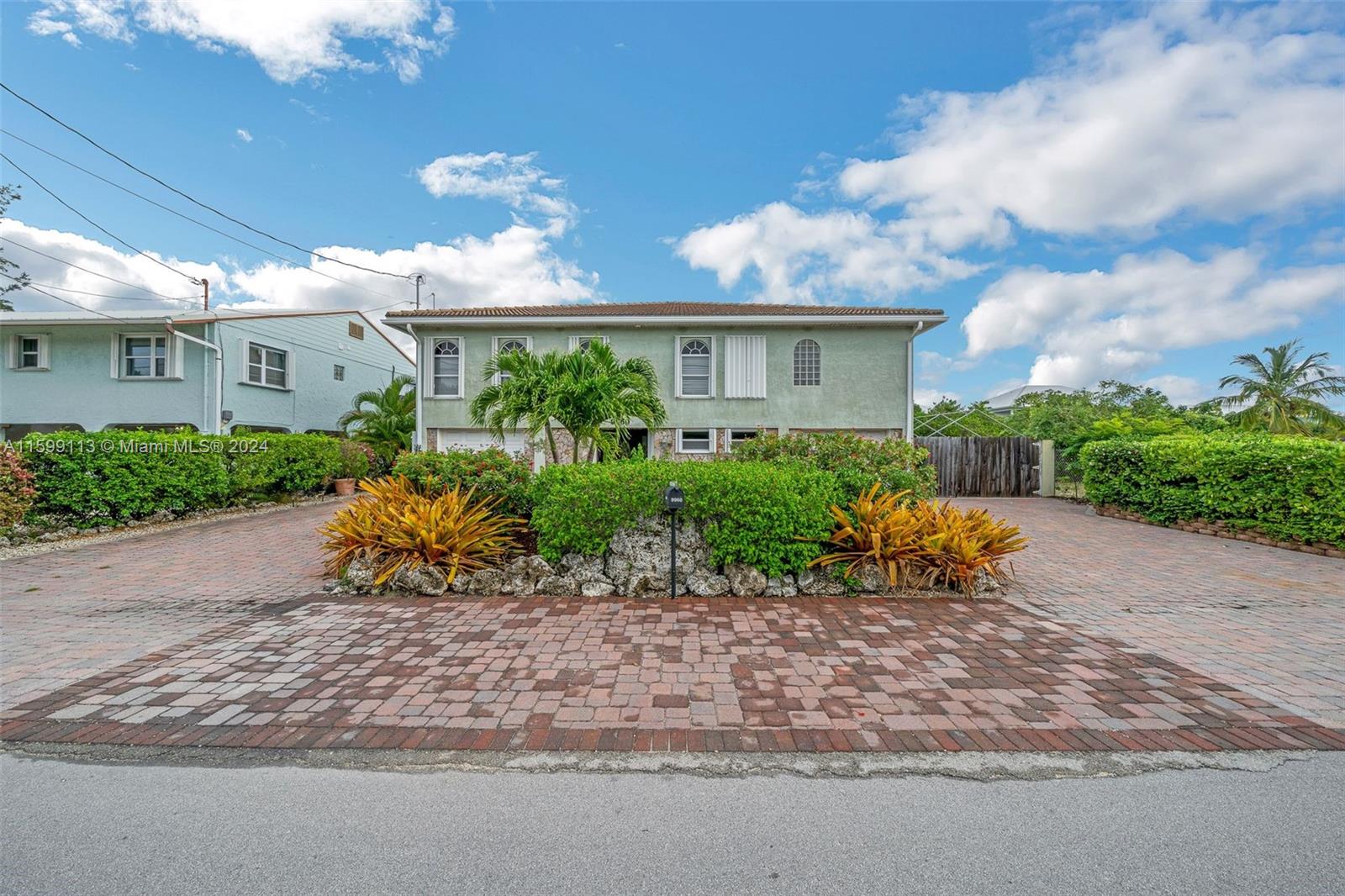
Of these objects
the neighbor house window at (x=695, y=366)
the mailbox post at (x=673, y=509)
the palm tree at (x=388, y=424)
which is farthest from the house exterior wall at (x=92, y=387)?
the mailbox post at (x=673, y=509)

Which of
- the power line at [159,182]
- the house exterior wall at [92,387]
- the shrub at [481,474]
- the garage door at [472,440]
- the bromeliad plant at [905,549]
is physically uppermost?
the power line at [159,182]

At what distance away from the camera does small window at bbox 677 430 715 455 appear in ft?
50.5

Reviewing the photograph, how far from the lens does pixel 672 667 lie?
4.11 metres

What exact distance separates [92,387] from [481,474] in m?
17.8

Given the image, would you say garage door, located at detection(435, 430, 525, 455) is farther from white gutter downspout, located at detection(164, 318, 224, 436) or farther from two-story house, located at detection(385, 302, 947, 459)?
white gutter downspout, located at detection(164, 318, 224, 436)

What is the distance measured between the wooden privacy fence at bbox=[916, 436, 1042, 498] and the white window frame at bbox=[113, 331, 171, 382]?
2238cm

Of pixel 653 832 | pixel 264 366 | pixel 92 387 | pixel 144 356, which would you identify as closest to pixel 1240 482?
pixel 653 832

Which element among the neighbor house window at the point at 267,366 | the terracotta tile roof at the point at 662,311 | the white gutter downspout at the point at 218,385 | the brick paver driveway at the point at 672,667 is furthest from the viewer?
the neighbor house window at the point at 267,366

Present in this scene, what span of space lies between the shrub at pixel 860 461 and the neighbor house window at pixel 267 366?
57.7 feet

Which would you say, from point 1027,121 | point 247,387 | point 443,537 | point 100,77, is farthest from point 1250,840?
point 247,387

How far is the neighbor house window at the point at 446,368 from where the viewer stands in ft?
50.5

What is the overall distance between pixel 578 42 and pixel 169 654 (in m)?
10.8

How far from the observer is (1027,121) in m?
9.48

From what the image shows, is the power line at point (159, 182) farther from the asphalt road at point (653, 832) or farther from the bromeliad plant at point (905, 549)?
the bromeliad plant at point (905, 549)
